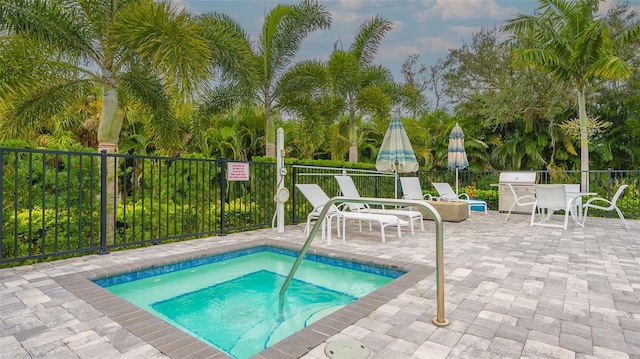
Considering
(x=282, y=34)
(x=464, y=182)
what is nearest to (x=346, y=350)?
(x=282, y=34)

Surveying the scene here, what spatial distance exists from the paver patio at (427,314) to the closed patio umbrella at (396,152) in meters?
3.75

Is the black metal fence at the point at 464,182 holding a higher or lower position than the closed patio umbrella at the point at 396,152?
lower

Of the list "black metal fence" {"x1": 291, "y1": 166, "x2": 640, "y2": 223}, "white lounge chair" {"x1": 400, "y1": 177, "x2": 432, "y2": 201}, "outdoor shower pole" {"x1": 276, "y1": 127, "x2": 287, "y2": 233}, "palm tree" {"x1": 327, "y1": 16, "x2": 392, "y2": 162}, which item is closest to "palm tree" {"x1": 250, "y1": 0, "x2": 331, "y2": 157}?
"palm tree" {"x1": 327, "y1": 16, "x2": 392, "y2": 162}

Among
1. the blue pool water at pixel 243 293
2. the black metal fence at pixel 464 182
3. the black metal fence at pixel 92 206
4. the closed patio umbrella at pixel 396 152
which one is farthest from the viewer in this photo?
the black metal fence at pixel 464 182

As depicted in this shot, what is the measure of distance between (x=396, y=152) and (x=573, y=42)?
7293 mm

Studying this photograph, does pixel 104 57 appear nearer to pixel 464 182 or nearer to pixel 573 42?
pixel 464 182

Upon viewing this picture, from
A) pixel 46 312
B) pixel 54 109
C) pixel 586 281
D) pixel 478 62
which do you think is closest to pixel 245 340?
pixel 46 312

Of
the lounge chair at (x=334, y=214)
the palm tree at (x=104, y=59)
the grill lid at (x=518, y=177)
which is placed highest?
the palm tree at (x=104, y=59)

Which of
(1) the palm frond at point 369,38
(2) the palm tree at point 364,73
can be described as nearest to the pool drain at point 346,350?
(2) the palm tree at point 364,73

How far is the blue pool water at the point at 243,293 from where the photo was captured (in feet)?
8.70

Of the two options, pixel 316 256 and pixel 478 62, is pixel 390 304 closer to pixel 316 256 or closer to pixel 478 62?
pixel 316 256

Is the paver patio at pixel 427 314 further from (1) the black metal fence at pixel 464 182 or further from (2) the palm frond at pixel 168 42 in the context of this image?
(1) the black metal fence at pixel 464 182

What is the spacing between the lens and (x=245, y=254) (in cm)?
487

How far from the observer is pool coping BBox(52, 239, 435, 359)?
6.29ft
